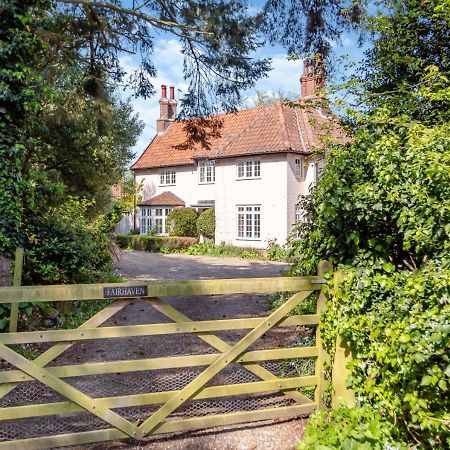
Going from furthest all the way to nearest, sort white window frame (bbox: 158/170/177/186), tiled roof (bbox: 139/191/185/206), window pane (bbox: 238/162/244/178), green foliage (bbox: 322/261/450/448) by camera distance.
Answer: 1. white window frame (bbox: 158/170/177/186)
2. tiled roof (bbox: 139/191/185/206)
3. window pane (bbox: 238/162/244/178)
4. green foliage (bbox: 322/261/450/448)

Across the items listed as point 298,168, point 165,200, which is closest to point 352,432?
point 298,168

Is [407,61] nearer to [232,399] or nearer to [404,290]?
[404,290]

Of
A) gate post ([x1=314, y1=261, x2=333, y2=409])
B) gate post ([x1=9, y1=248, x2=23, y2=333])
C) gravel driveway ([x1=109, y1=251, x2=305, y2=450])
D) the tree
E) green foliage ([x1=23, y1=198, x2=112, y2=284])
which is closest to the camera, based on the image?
the tree

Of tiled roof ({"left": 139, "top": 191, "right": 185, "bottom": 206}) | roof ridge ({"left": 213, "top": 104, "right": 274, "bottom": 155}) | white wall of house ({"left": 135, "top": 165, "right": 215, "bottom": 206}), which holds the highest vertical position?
roof ridge ({"left": 213, "top": 104, "right": 274, "bottom": 155})

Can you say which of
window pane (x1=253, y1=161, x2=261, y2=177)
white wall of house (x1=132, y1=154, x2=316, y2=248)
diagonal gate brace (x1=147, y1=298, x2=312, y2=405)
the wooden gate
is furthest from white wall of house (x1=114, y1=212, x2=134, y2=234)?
diagonal gate brace (x1=147, y1=298, x2=312, y2=405)

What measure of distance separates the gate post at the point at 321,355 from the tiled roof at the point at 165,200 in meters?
26.4

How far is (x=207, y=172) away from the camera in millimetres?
29047

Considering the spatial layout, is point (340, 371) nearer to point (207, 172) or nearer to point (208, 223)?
point (208, 223)

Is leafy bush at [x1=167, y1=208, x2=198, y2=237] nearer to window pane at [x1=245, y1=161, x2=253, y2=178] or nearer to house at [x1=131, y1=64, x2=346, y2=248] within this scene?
house at [x1=131, y1=64, x2=346, y2=248]

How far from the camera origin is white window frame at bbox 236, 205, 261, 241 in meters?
25.1

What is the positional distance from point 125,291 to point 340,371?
7.21ft

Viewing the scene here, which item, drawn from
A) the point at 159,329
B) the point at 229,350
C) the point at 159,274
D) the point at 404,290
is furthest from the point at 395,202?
the point at 159,274

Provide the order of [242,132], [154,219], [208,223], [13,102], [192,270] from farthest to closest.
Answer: [154,219]
[208,223]
[242,132]
[192,270]
[13,102]

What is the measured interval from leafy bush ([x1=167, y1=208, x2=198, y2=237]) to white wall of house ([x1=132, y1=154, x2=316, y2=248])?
1515mm
